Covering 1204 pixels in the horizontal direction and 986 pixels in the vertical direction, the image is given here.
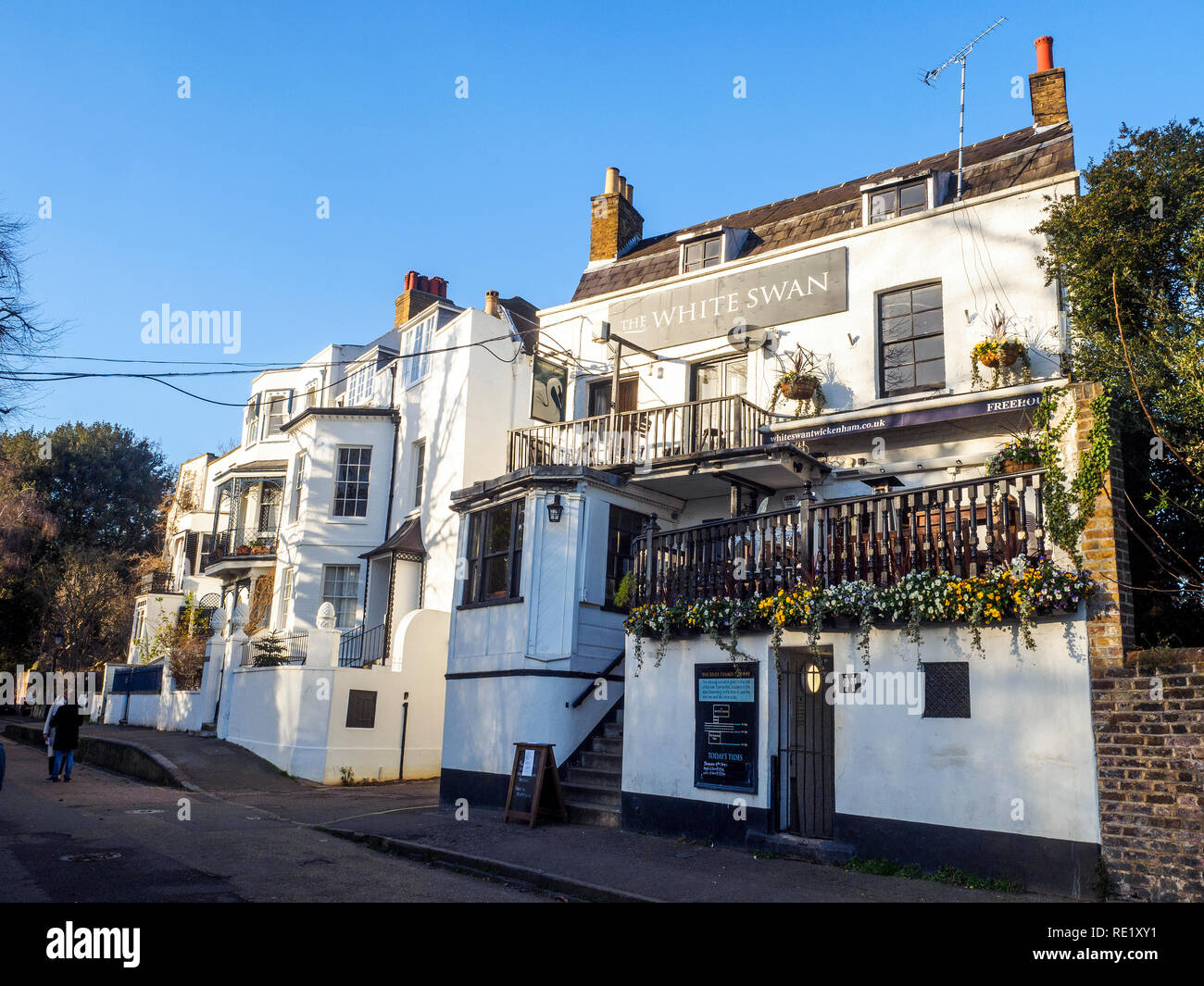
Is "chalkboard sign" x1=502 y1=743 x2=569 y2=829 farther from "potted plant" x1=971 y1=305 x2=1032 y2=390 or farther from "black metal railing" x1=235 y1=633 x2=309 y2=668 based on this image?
"black metal railing" x1=235 y1=633 x2=309 y2=668

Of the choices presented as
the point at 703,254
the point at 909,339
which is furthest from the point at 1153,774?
the point at 703,254

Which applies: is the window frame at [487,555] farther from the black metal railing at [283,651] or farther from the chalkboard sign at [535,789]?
the black metal railing at [283,651]

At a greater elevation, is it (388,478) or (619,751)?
(388,478)

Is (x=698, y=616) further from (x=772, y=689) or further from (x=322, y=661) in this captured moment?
(x=322, y=661)

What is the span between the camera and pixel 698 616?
11633 mm

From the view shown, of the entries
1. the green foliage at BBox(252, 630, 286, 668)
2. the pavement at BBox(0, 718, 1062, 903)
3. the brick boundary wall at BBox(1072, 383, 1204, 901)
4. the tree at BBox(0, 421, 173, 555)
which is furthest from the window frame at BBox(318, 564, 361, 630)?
the tree at BBox(0, 421, 173, 555)

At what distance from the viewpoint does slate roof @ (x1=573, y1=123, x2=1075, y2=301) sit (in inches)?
577

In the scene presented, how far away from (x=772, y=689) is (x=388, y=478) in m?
16.6

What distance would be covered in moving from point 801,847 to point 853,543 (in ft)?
11.1

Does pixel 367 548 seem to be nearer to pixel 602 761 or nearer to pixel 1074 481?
pixel 602 761

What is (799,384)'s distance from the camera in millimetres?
15516

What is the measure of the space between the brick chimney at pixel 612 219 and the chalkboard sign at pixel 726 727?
1219cm

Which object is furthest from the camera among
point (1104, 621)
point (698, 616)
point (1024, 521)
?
point (698, 616)
